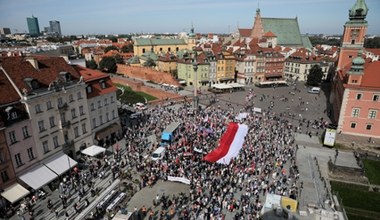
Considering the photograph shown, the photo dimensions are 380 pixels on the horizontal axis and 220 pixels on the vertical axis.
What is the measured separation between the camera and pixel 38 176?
23375 millimetres

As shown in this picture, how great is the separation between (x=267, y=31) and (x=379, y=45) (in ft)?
349

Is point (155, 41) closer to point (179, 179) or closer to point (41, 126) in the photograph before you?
point (41, 126)

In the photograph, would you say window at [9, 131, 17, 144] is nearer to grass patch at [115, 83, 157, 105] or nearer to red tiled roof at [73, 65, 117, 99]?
red tiled roof at [73, 65, 117, 99]

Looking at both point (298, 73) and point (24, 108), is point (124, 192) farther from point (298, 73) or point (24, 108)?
point (298, 73)

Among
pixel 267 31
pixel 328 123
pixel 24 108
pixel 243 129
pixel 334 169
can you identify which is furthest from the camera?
pixel 267 31

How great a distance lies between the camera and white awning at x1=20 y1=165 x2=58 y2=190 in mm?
22531

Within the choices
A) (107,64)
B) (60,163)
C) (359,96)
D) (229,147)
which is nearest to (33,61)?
(60,163)

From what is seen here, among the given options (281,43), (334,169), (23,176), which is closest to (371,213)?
(334,169)

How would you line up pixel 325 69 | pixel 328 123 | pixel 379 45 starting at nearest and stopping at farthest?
pixel 328 123 < pixel 325 69 < pixel 379 45

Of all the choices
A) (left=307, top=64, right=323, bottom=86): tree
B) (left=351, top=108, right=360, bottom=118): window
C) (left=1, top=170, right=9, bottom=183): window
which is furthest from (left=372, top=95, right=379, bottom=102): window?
(left=1, top=170, right=9, bottom=183): window

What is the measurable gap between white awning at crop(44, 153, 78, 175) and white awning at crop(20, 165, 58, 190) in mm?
510

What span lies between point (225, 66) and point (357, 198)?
2033 inches

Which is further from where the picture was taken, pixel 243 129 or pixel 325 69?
pixel 325 69

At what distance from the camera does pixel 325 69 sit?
7719cm
